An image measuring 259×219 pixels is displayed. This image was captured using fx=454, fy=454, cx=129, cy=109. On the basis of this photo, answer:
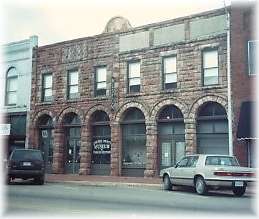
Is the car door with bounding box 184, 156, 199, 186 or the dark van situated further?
the dark van

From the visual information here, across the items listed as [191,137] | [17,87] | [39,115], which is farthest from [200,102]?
[17,87]

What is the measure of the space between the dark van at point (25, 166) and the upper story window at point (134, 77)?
314 inches

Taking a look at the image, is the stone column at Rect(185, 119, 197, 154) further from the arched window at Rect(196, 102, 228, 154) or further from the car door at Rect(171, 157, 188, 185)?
the car door at Rect(171, 157, 188, 185)

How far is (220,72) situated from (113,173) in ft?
27.7

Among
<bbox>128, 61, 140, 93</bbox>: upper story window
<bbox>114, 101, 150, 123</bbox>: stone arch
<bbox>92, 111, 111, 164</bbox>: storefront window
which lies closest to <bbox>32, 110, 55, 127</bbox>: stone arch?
<bbox>92, 111, 111, 164</bbox>: storefront window

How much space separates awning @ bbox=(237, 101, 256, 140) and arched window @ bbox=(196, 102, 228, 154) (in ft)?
4.34

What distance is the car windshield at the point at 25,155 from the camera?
20.7 m

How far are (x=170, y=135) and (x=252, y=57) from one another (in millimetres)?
6168

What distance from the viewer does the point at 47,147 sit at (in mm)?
30141

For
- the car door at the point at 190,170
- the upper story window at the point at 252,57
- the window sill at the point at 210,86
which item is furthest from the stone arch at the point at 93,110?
the car door at the point at 190,170

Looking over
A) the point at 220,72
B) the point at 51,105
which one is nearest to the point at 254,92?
the point at 220,72

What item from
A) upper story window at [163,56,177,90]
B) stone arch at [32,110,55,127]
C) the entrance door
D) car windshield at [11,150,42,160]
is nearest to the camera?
car windshield at [11,150,42,160]

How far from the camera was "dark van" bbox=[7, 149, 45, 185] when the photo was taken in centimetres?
2038

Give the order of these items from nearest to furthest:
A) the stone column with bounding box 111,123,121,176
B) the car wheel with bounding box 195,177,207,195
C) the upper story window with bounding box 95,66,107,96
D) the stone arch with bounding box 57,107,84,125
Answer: the car wheel with bounding box 195,177,207,195 < the stone column with bounding box 111,123,121,176 < the upper story window with bounding box 95,66,107,96 < the stone arch with bounding box 57,107,84,125
